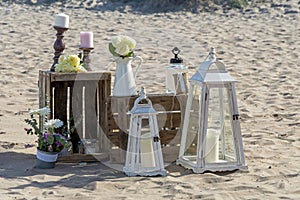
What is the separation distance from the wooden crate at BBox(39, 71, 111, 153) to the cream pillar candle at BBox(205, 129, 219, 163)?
75 centimetres

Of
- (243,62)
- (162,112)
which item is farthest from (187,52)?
(162,112)

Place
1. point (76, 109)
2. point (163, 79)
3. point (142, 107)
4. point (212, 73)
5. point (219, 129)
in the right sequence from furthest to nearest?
point (163, 79)
point (76, 109)
point (219, 129)
point (212, 73)
point (142, 107)

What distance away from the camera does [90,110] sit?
5.18 metres

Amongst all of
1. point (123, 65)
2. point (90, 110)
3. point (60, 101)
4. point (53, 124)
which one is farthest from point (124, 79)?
point (53, 124)

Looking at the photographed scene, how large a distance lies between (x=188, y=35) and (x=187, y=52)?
1.48 meters

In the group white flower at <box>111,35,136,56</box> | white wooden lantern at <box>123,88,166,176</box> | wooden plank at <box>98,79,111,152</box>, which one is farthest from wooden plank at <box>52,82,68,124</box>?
white wooden lantern at <box>123,88,166,176</box>

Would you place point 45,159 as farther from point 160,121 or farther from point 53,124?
point 160,121

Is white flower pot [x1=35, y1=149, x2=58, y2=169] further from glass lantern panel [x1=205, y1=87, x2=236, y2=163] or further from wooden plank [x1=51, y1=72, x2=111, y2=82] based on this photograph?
glass lantern panel [x1=205, y1=87, x2=236, y2=163]

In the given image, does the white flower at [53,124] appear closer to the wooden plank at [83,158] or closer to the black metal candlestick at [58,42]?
the wooden plank at [83,158]

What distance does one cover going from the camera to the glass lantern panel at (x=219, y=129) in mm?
4811

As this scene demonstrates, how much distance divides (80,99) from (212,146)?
1053 mm

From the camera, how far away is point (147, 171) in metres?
4.66

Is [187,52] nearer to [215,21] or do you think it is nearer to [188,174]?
[215,21]

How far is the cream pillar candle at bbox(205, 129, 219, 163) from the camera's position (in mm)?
4797
